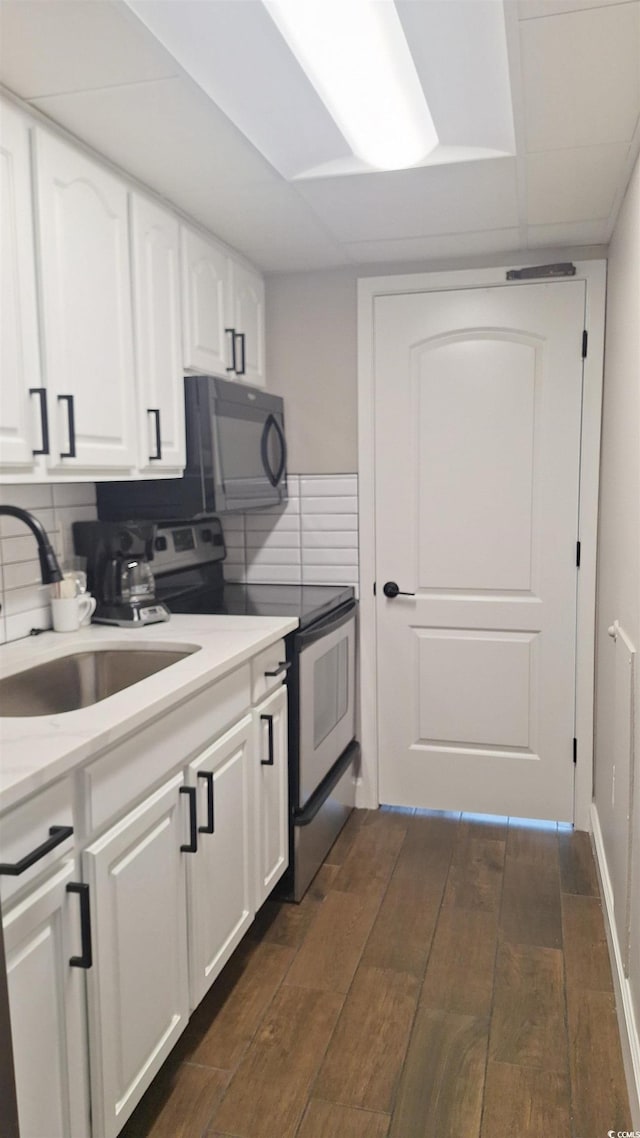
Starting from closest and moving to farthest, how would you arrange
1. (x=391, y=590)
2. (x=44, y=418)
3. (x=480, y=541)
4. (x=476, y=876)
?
1. (x=44, y=418)
2. (x=476, y=876)
3. (x=480, y=541)
4. (x=391, y=590)

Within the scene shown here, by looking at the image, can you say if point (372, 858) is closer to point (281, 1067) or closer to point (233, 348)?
point (281, 1067)

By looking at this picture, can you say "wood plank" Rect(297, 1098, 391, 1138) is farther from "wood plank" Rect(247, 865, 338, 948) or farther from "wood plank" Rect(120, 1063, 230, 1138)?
"wood plank" Rect(247, 865, 338, 948)

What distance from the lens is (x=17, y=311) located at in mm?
1743

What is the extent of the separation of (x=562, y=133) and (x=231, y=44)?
0.84 metres

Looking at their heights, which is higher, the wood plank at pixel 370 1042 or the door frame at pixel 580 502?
the door frame at pixel 580 502

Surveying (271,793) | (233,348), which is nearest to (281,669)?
(271,793)

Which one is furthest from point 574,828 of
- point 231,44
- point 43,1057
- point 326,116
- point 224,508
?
point 231,44

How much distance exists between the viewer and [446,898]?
2.61 m

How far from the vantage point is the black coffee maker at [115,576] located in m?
2.37

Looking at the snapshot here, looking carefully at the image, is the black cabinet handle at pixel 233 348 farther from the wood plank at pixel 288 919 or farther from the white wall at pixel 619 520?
the wood plank at pixel 288 919

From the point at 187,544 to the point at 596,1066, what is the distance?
6.69ft

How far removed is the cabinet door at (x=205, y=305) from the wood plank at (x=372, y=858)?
5.74ft

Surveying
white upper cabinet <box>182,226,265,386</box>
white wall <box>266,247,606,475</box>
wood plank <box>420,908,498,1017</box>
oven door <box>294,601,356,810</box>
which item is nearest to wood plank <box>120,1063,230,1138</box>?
wood plank <box>420,908,498,1017</box>

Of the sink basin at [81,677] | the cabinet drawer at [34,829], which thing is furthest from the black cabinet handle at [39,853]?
the sink basin at [81,677]
